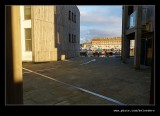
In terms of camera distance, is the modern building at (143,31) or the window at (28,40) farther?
the window at (28,40)

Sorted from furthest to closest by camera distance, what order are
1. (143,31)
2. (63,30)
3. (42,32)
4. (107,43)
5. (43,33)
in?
(107,43), (63,30), (43,33), (42,32), (143,31)

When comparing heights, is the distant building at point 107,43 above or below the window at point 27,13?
above

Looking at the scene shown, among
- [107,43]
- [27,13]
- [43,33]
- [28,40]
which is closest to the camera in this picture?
[27,13]

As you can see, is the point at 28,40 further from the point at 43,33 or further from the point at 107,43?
the point at 107,43

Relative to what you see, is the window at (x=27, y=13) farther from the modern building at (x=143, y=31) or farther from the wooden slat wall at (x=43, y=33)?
the modern building at (x=143, y=31)

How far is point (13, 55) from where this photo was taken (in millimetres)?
3691

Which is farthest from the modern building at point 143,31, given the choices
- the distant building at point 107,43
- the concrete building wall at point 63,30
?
the distant building at point 107,43

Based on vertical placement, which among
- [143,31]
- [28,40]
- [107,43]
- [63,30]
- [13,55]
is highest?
[107,43]

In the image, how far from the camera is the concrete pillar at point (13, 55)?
11.8ft

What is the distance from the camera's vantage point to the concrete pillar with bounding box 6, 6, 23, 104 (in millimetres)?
3584

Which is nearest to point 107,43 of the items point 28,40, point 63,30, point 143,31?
point 63,30

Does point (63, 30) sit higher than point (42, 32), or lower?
higher

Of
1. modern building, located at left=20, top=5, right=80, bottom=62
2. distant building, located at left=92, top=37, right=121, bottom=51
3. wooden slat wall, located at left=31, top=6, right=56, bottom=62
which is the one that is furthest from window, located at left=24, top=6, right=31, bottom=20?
distant building, located at left=92, top=37, right=121, bottom=51
